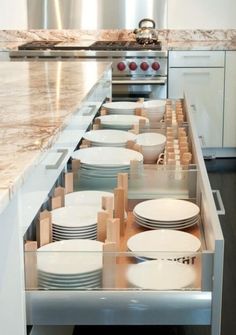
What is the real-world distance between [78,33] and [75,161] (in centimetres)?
359

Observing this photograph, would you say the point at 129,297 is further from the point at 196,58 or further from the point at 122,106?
the point at 196,58

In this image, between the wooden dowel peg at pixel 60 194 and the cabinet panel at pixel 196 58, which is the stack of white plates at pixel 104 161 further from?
the cabinet panel at pixel 196 58

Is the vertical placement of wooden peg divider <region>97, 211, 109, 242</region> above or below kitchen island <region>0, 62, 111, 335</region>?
below

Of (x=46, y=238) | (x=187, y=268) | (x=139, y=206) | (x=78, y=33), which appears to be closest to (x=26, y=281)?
(x=46, y=238)

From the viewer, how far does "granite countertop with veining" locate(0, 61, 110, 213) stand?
1141mm

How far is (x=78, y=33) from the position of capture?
533 centimetres

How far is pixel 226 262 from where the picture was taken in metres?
2.88

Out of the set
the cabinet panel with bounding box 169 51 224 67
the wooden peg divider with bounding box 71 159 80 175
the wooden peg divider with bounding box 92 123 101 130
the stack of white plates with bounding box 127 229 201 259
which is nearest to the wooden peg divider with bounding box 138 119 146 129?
the wooden peg divider with bounding box 92 123 101 130

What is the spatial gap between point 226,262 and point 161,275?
1.64 metres

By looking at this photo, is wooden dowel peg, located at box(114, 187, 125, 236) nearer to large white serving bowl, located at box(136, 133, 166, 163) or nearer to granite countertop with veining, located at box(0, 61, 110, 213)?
granite countertop with veining, located at box(0, 61, 110, 213)

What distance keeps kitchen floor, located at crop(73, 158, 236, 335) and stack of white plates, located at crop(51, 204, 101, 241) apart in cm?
78

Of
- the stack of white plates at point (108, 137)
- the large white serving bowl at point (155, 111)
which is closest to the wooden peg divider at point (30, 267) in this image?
the stack of white plates at point (108, 137)

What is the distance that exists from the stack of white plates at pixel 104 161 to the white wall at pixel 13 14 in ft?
11.3

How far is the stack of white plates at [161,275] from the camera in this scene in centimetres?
128
